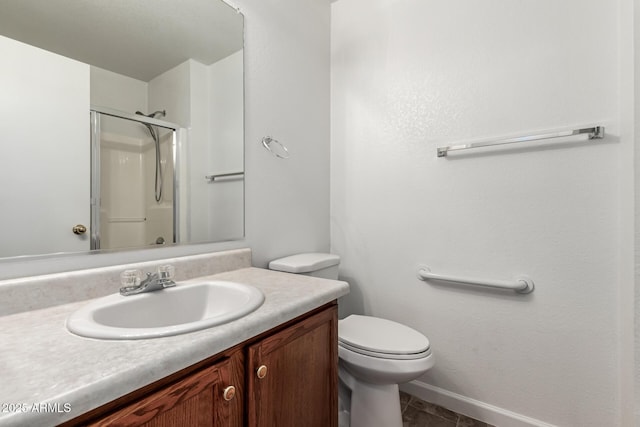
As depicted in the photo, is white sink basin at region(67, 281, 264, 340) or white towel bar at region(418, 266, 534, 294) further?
white towel bar at region(418, 266, 534, 294)

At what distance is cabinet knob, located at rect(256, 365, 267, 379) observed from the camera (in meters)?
0.69

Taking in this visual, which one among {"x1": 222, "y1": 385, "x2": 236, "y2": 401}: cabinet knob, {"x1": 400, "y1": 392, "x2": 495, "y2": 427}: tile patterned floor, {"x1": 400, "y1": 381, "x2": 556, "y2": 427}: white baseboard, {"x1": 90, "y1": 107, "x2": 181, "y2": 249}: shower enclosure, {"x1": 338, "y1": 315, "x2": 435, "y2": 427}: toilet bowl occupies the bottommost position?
{"x1": 400, "y1": 392, "x2": 495, "y2": 427}: tile patterned floor

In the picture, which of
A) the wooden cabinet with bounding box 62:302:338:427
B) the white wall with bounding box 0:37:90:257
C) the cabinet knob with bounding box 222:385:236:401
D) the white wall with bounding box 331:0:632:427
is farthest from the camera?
the white wall with bounding box 331:0:632:427

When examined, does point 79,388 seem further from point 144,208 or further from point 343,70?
point 343,70

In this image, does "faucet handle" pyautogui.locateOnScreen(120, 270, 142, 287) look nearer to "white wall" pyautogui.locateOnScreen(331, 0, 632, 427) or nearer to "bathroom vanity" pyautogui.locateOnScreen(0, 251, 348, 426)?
"bathroom vanity" pyautogui.locateOnScreen(0, 251, 348, 426)

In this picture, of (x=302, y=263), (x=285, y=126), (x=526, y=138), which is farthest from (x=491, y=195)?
(x=285, y=126)

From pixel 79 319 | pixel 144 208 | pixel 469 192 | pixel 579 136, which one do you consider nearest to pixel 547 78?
pixel 579 136

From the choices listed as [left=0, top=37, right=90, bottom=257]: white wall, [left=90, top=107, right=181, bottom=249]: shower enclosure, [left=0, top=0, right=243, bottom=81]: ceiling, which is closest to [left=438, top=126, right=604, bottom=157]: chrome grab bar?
[left=0, top=0, right=243, bottom=81]: ceiling

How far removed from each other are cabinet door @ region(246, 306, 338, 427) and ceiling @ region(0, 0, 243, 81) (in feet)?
3.31

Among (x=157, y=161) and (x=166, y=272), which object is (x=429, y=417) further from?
(x=157, y=161)

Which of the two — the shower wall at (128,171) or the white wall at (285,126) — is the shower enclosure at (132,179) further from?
the white wall at (285,126)

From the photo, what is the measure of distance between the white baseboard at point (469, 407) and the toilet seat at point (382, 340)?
505 mm

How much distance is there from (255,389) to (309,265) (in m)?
0.69

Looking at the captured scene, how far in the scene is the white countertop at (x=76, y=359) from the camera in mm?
394
